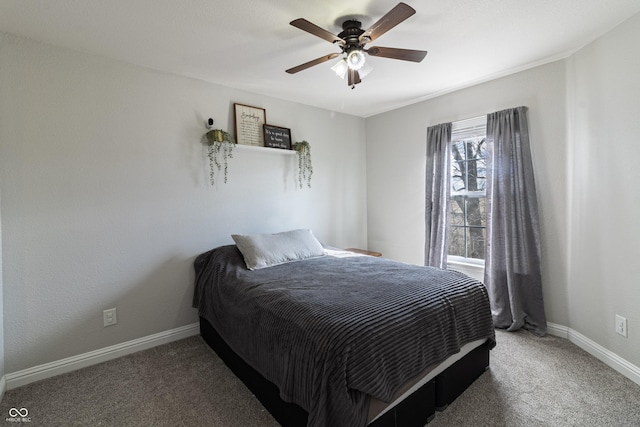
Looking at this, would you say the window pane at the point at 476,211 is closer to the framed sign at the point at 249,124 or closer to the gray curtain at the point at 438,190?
the gray curtain at the point at 438,190

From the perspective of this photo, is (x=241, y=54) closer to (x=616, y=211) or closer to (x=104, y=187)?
(x=104, y=187)

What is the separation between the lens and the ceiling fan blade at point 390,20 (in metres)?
1.43

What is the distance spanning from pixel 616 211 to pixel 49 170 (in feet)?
13.3

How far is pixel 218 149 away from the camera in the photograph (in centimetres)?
286

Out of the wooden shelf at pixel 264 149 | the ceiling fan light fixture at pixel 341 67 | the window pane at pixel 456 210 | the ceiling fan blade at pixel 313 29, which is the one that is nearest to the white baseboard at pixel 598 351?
the window pane at pixel 456 210

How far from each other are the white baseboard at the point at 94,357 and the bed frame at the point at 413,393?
745 millimetres

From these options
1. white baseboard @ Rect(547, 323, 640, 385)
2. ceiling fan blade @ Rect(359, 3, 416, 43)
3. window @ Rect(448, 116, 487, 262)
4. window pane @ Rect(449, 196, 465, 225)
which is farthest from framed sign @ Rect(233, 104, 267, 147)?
white baseboard @ Rect(547, 323, 640, 385)

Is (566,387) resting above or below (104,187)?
below

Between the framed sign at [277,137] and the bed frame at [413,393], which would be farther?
the framed sign at [277,137]

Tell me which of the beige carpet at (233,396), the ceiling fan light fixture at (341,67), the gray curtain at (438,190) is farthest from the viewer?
the gray curtain at (438,190)

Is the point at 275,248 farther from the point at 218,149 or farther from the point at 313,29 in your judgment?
the point at 313,29

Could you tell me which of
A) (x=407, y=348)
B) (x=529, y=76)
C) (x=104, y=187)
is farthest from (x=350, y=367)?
(x=529, y=76)

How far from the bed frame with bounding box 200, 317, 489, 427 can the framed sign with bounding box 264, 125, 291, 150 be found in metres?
2.03

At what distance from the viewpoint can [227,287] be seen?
223cm
